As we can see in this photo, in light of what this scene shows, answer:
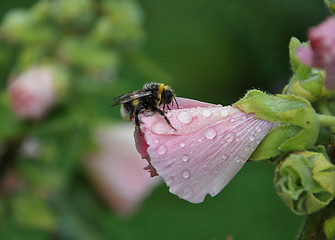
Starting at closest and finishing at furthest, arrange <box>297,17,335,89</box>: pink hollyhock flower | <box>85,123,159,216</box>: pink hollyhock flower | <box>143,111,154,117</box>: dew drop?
<box>297,17,335,89</box>: pink hollyhock flower, <box>143,111,154,117</box>: dew drop, <box>85,123,159,216</box>: pink hollyhock flower

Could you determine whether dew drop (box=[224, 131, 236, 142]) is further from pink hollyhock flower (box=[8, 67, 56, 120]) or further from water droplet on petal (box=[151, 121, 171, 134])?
pink hollyhock flower (box=[8, 67, 56, 120])

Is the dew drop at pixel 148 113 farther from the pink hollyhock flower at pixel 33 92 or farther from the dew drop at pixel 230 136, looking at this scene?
the pink hollyhock flower at pixel 33 92

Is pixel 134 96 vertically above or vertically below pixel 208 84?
below

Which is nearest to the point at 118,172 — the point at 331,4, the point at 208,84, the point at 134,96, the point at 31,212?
the point at 31,212

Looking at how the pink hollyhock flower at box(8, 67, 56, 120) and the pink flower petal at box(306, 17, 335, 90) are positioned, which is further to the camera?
the pink hollyhock flower at box(8, 67, 56, 120)

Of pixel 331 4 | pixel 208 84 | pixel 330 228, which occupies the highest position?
pixel 208 84

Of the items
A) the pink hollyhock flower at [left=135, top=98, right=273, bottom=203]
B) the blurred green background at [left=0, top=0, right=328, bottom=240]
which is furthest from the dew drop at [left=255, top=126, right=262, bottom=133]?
the blurred green background at [left=0, top=0, right=328, bottom=240]

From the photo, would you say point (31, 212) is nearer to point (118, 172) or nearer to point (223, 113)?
point (118, 172)
